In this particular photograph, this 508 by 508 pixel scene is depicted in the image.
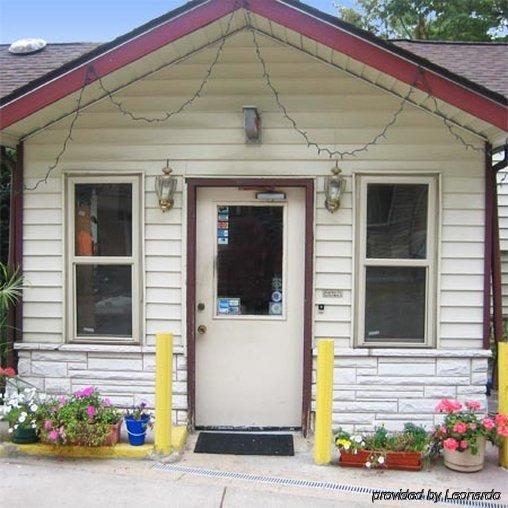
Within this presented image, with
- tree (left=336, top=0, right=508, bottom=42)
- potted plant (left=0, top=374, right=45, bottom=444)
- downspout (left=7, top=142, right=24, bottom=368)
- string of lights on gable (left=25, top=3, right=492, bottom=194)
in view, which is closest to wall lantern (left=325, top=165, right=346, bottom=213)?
string of lights on gable (left=25, top=3, right=492, bottom=194)

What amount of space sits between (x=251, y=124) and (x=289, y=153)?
1.41 feet

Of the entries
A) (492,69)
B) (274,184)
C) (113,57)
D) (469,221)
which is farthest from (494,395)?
(113,57)

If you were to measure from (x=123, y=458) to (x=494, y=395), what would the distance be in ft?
11.2

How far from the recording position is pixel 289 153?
180 inches

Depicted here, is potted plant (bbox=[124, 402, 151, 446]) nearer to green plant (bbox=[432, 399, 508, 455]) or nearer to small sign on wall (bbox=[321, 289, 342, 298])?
small sign on wall (bbox=[321, 289, 342, 298])

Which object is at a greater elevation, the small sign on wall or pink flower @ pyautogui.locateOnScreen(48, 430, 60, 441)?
the small sign on wall

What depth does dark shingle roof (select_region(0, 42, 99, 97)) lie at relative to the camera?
5438 millimetres

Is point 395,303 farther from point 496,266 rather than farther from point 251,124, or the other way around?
Result: point 251,124

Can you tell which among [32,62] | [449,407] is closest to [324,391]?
[449,407]

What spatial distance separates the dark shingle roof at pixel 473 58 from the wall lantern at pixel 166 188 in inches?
116

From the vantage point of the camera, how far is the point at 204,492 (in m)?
3.51

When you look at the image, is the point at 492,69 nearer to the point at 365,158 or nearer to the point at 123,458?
the point at 365,158

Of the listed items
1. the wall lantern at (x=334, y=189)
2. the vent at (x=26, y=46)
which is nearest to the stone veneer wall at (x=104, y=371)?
the wall lantern at (x=334, y=189)

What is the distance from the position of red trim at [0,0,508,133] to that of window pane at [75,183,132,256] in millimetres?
1067
